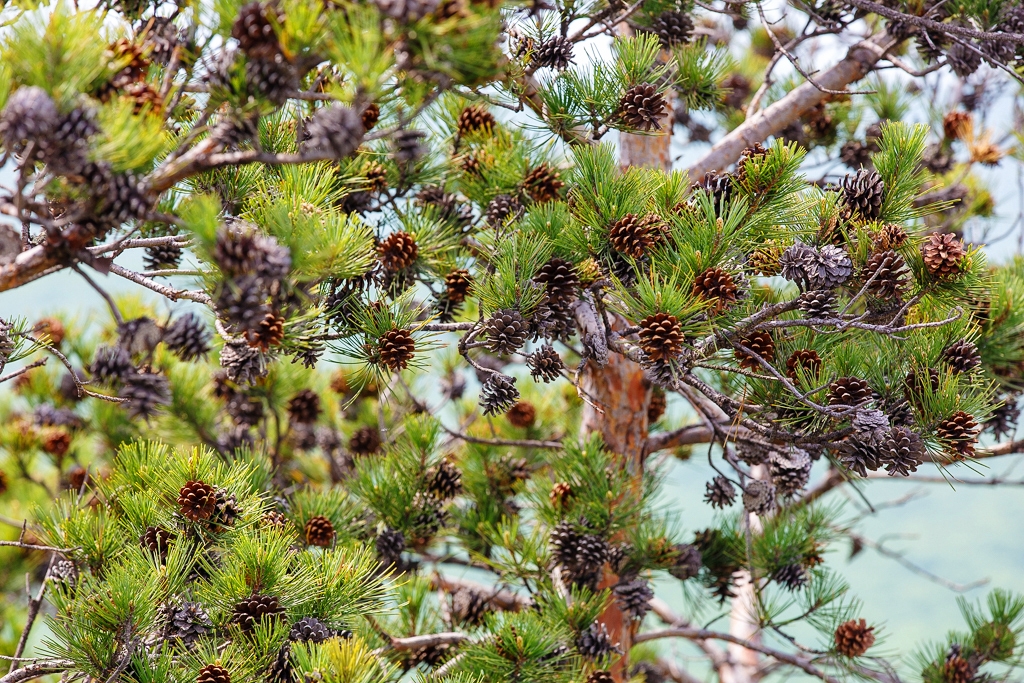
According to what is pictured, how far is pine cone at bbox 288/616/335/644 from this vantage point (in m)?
0.93

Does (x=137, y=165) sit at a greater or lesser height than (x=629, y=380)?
lesser

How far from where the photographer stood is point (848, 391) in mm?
915

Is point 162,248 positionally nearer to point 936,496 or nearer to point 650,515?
point 650,515

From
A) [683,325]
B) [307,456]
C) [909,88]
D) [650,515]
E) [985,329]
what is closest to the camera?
[683,325]

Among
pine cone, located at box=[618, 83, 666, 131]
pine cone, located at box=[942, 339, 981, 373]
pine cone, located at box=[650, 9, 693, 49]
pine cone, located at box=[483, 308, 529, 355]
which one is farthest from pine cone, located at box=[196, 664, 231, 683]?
pine cone, located at box=[650, 9, 693, 49]

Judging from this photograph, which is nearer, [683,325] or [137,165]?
[137,165]

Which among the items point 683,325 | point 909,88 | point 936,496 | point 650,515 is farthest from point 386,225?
point 936,496

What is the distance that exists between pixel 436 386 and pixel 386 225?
0.82 metres

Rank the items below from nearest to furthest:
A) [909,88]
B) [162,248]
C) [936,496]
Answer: [162,248]
[909,88]
[936,496]

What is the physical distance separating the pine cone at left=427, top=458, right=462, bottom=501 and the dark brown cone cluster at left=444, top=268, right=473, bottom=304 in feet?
0.97

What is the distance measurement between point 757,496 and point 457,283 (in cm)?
45

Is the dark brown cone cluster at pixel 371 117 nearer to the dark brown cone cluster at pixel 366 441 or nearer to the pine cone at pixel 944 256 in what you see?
the pine cone at pixel 944 256

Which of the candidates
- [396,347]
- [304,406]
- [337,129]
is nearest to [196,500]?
[396,347]

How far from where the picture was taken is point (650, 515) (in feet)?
4.09
